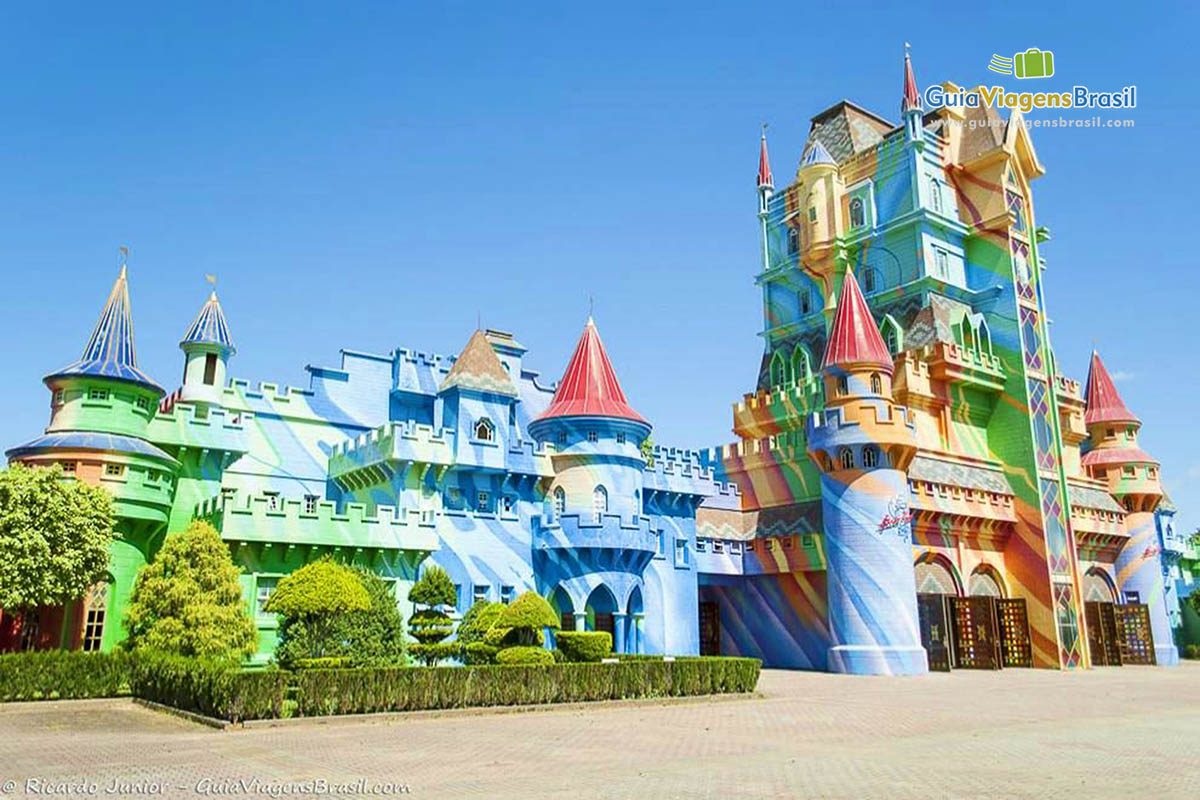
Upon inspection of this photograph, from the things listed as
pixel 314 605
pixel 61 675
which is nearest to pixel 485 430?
pixel 314 605

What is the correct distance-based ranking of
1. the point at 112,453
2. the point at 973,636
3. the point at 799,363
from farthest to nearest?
the point at 799,363 → the point at 973,636 → the point at 112,453

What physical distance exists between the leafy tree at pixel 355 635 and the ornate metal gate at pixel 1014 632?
27939 millimetres

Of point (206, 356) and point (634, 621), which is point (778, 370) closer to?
point (634, 621)

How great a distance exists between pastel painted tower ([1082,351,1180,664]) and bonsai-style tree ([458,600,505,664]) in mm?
35984

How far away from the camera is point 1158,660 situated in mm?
46719

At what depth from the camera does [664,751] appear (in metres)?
15.1

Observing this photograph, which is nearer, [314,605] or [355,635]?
[314,605]

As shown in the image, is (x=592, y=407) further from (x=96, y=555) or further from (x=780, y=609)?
(x=96, y=555)

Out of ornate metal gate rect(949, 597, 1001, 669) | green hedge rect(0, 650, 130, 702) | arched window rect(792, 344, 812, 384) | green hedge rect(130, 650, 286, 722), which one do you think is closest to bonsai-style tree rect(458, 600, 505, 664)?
green hedge rect(130, 650, 286, 722)

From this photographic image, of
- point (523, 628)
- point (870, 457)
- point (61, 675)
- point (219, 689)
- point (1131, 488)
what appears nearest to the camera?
point (219, 689)

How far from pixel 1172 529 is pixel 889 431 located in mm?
30612

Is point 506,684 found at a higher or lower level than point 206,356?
lower

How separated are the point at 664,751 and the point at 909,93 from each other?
39.6 m

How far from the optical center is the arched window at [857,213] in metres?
48.2
